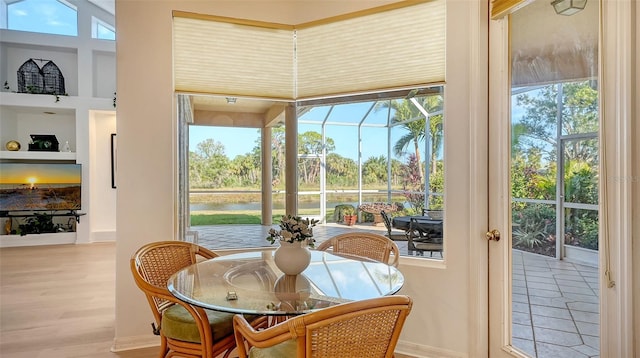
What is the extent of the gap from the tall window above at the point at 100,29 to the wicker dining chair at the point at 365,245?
311 inches

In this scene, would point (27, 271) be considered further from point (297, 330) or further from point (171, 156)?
point (297, 330)

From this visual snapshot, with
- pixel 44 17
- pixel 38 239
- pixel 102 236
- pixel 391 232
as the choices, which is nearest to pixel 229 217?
pixel 391 232

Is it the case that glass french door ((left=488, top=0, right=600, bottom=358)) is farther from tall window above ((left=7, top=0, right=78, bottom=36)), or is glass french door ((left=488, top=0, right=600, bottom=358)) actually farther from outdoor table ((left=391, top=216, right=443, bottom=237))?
tall window above ((left=7, top=0, right=78, bottom=36))

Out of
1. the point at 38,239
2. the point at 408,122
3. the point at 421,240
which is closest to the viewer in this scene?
the point at 421,240

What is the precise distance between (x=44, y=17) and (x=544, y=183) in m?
9.76

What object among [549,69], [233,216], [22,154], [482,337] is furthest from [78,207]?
[549,69]

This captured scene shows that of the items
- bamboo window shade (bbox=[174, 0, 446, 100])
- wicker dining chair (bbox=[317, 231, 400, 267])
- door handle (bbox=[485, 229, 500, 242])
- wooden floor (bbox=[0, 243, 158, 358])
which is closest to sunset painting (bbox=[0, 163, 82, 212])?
wooden floor (bbox=[0, 243, 158, 358])


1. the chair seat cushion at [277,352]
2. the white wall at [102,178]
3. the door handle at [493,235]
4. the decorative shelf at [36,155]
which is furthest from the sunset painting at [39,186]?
the door handle at [493,235]

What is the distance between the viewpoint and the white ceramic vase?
1.89m

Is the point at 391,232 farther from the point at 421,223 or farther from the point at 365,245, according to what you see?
the point at 365,245

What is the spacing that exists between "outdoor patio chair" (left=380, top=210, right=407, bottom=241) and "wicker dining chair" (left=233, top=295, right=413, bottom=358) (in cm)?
160

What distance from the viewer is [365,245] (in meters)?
2.61

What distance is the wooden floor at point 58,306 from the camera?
272 cm

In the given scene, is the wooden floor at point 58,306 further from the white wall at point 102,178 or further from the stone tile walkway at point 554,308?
the stone tile walkway at point 554,308
